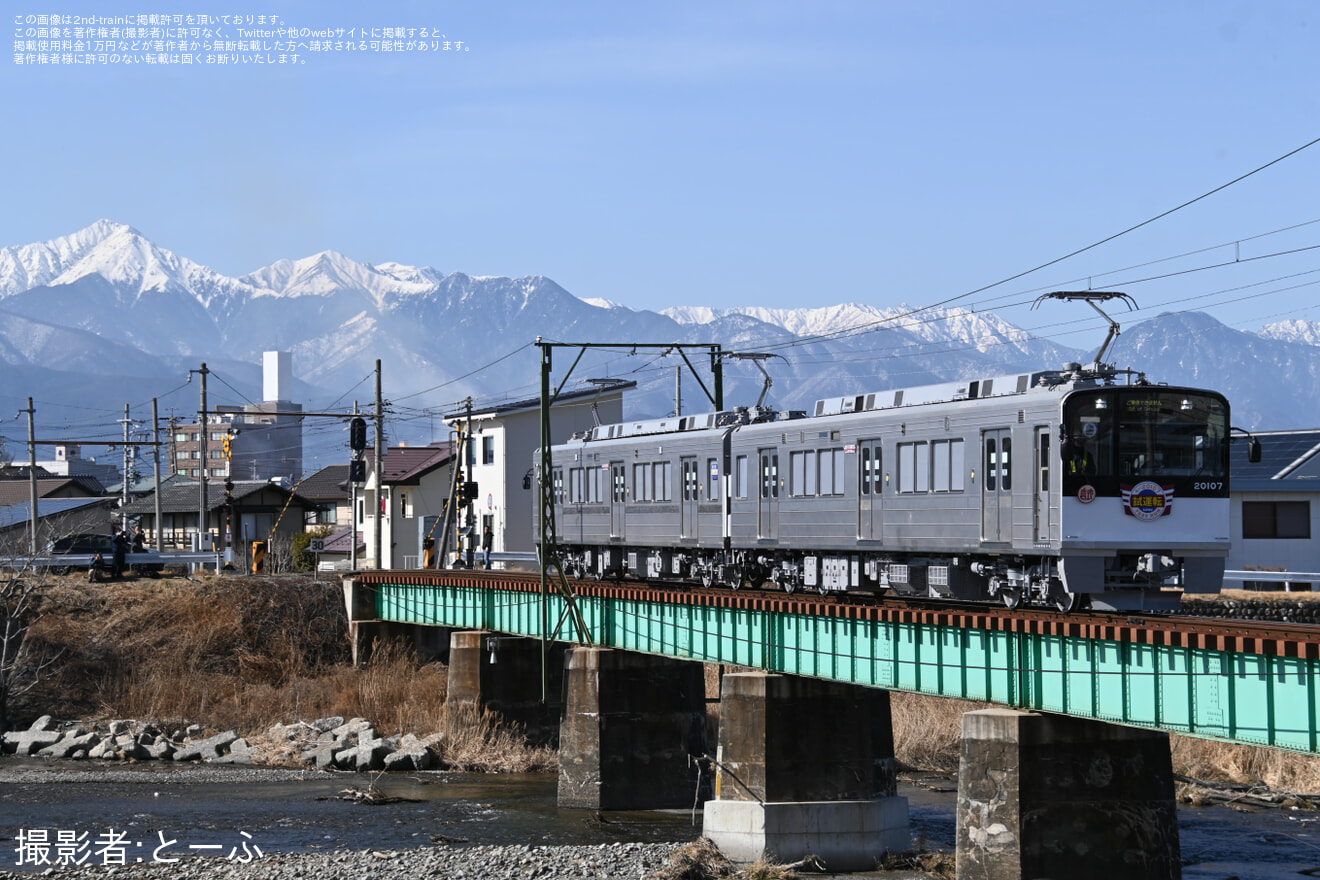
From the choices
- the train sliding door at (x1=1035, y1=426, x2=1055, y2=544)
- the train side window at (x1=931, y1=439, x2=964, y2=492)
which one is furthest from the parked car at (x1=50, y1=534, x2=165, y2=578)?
the train sliding door at (x1=1035, y1=426, x2=1055, y2=544)

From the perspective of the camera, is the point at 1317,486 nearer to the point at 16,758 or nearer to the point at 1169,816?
the point at 1169,816

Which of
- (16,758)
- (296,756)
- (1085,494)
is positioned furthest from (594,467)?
(1085,494)

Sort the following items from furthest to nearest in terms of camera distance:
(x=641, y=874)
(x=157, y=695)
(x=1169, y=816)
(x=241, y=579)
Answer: (x=241, y=579), (x=157, y=695), (x=641, y=874), (x=1169, y=816)

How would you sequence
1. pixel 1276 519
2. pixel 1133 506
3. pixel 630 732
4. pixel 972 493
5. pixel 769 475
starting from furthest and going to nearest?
1. pixel 1276 519
2. pixel 630 732
3. pixel 769 475
4. pixel 972 493
5. pixel 1133 506

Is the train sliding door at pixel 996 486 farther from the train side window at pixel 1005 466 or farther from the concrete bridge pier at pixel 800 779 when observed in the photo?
the concrete bridge pier at pixel 800 779

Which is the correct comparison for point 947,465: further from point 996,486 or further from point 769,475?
point 769,475

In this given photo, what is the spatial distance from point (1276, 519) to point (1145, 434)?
3486 centimetres

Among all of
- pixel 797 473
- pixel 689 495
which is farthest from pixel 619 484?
pixel 797 473

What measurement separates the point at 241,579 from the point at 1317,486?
1548 inches

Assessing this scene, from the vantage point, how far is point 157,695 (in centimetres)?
5216

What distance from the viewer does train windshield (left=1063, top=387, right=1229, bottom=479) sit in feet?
81.0

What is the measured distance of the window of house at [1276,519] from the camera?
2219 inches

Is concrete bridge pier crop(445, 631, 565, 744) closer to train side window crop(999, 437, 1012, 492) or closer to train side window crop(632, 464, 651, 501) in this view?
train side window crop(632, 464, 651, 501)

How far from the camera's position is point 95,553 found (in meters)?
63.9
